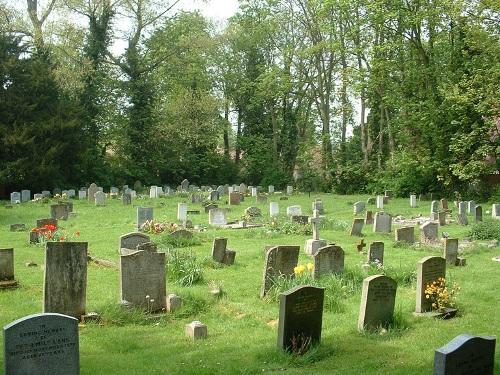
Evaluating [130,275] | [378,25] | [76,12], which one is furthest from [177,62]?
[130,275]

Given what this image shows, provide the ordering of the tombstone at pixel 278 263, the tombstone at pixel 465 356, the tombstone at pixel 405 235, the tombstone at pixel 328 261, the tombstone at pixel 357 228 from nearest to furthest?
the tombstone at pixel 465 356 < the tombstone at pixel 278 263 < the tombstone at pixel 328 261 < the tombstone at pixel 405 235 < the tombstone at pixel 357 228

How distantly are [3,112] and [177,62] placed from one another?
15884 mm

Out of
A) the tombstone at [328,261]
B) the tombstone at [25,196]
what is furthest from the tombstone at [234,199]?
the tombstone at [328,261]

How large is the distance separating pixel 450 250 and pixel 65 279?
8.80m

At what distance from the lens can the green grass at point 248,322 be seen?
23.0 feet

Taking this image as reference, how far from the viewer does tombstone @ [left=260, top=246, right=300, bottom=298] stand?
1069 cm

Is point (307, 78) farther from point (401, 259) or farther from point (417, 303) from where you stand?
point (417, 303)

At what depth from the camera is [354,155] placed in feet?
147

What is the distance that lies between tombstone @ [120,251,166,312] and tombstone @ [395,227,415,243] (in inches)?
367

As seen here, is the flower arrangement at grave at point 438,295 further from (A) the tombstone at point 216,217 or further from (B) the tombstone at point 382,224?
(A) the tombstone at point 216,217

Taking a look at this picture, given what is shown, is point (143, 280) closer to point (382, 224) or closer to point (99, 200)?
point (382, 224)

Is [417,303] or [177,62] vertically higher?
[177,62]

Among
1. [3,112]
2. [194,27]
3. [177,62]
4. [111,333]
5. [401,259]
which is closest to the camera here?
[111,333]

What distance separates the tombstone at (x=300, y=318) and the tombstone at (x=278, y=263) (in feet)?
9.55
